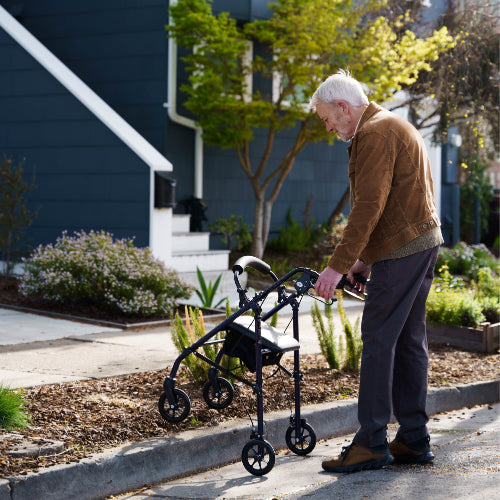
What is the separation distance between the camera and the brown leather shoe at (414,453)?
15.3 feet

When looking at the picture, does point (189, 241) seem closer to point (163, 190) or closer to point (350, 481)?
point (163, 190)

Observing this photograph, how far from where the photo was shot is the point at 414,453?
4672mm

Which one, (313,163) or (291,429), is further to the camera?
(313,163)

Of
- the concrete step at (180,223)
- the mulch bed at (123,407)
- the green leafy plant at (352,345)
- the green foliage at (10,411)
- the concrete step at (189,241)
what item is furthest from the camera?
the concrete step at (180,223)

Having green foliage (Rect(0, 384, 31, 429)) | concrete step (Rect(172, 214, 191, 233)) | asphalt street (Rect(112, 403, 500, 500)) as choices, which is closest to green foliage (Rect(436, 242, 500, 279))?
concrete step (Rect(172, 214, 191, 233))

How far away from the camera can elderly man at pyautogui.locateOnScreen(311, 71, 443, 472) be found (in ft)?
14.5

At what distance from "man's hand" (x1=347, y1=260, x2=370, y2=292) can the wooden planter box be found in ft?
11.2

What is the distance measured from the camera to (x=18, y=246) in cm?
1144

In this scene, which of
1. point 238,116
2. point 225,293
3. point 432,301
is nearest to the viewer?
point 432,301

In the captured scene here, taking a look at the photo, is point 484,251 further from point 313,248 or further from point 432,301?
point 432,301

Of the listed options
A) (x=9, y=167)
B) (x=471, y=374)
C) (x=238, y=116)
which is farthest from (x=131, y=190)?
(x=471, y=374)

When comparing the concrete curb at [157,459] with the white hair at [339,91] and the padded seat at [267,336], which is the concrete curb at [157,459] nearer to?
the padded seat at [267,336]

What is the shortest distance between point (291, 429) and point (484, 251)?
11970 mm

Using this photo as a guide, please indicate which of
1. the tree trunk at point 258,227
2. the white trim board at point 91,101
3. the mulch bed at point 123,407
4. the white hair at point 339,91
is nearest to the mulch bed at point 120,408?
the mulch bed at point 123,407
